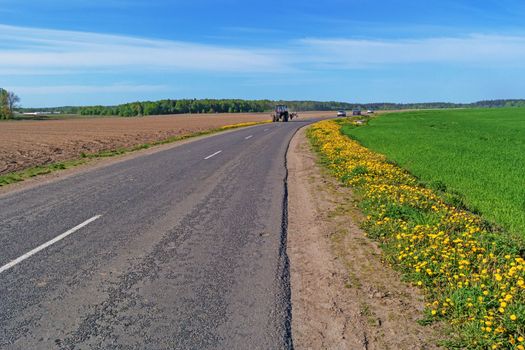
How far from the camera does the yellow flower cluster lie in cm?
378

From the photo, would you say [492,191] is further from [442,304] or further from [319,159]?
[319,159]

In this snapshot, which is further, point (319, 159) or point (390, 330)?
point (319, 159)

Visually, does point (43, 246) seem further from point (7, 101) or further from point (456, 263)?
point (7, 101)

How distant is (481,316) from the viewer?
12.9 feet

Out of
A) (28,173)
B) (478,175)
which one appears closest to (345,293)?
(478,175)

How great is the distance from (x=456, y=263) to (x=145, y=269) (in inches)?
147

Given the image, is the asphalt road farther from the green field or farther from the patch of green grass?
the green field

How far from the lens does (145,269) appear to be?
18.0ft

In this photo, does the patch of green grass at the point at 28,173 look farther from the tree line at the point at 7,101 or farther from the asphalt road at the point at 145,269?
the tree line at the point at 7,101

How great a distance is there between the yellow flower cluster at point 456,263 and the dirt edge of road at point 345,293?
0.22 metres

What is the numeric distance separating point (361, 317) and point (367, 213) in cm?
417

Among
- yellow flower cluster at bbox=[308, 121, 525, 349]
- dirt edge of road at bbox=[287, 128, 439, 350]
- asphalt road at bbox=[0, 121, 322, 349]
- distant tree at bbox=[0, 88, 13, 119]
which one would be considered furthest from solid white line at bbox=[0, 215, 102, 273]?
distant tree at bbox=[0, 88, 13, 119]

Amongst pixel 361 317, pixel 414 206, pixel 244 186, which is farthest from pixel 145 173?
pixel 361 317

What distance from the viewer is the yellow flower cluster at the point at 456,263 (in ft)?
12.4
